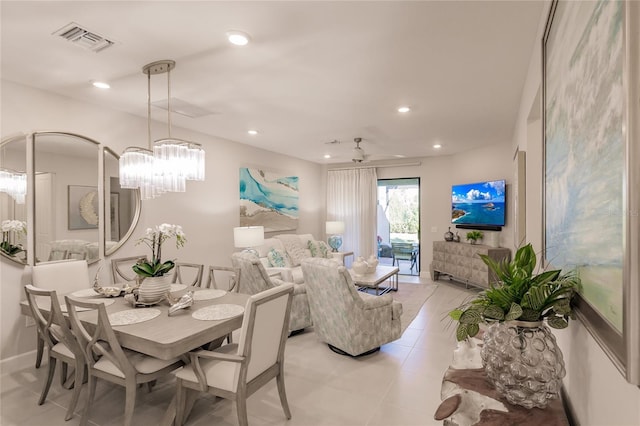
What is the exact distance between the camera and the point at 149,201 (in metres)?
4.18

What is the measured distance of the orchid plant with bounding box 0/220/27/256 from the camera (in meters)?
3.04

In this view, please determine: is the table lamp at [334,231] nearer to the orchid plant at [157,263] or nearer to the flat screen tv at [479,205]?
the flat screen tv at [479,205]

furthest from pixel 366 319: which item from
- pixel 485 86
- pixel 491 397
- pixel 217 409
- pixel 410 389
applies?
pixel 485 86

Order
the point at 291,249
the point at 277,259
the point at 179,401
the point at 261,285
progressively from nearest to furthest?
the point at 179,401 < the point at 261,285 < the point at 277,259 < the point at 291,249

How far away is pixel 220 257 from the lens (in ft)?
17.2

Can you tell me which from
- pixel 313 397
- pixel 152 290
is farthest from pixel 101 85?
pixel 313 397

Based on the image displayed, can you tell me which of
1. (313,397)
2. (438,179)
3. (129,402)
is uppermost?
(438,179)

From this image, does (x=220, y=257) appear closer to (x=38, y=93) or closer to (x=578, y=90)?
(x=38, y=93)

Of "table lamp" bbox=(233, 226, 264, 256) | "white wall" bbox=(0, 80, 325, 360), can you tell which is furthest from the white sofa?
"white wall" bbox=(0, 80, 325, 360)

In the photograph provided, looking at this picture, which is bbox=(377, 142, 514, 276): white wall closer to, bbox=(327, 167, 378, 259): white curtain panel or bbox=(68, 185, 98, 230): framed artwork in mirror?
bbox=(327, 167, 378, 259): white curtain panel

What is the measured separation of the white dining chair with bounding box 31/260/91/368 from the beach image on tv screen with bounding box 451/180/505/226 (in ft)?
19.5

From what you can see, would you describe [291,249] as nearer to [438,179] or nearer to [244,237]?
[244,237]

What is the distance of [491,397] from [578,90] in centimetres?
101

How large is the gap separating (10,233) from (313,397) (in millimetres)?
3147
